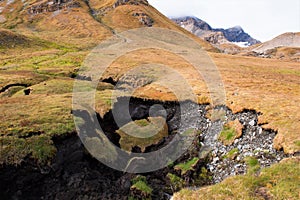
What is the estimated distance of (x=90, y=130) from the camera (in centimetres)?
2819

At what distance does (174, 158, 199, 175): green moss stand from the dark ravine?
0.94 feet

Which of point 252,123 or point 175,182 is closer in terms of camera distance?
point 175,182

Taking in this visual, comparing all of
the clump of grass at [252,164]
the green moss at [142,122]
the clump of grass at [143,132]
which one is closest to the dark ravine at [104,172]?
the clump of grass at [252,164]

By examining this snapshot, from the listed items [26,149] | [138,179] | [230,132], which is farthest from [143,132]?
[26,149]

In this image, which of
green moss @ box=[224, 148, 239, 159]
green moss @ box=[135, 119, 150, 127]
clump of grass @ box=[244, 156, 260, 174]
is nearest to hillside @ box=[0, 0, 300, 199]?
clump of grass @ box=[244, 156, 260, 174]

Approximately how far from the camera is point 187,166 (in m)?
25.8

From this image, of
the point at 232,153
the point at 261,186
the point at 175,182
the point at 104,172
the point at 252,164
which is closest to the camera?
the point at 261,186

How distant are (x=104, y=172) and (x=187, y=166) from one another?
7.72 metres

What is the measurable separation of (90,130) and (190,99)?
56.8 feet

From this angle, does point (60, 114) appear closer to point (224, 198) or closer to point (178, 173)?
point (178, 173)

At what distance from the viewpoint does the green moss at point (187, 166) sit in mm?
25078

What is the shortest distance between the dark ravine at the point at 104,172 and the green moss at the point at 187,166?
0.94 ft

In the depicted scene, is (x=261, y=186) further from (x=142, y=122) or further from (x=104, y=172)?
(x=142, y=122)

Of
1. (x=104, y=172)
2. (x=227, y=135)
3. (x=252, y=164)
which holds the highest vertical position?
(x=227, y=135)
